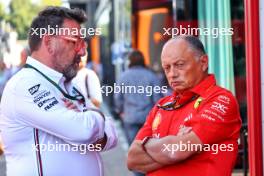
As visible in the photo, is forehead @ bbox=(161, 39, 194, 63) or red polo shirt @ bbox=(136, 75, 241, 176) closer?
red polo shirt @ bbox=(136, 75, 241, 176)

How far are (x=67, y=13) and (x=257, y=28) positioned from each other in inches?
38.5

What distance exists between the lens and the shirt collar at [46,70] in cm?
314

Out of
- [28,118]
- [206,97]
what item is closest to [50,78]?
[28,118]

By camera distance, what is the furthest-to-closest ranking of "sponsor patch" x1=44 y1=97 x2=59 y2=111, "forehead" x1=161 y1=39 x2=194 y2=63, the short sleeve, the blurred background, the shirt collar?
the blurred background
the shirt collar
"sponsor patch" x1=44 y1=97 x2=59 y2=111
"forehead" x1=161 y1=39 x2=194 y2=63
the short sleeve

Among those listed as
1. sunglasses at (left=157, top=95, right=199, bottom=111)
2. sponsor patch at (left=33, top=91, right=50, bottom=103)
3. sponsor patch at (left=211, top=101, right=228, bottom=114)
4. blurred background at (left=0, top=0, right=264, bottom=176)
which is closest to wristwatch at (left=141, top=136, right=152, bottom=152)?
sunglasses at (left=157, top=95, right=199, bottom=111)

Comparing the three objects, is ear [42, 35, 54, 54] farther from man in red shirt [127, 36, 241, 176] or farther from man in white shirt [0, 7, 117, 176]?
man in red shirt [127, 36, 241, 176]

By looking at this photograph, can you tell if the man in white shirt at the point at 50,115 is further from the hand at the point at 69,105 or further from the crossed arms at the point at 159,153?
the crossed arms at the point at 159,153

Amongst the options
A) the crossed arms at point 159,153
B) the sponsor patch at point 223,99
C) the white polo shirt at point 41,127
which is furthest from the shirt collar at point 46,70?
the sponsor patch at point 223,99

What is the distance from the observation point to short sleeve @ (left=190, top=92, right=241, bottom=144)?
9.20 feet

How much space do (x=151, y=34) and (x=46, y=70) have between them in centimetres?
743

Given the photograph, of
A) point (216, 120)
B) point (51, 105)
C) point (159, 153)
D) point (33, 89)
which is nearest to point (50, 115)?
point (51, 105)

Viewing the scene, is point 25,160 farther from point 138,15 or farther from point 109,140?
point 138,15

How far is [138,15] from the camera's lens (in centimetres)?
1033

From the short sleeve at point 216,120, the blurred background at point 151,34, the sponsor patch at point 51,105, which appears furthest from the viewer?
the blurred background at point 151,34
